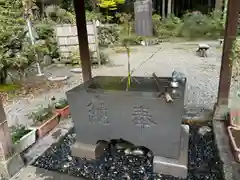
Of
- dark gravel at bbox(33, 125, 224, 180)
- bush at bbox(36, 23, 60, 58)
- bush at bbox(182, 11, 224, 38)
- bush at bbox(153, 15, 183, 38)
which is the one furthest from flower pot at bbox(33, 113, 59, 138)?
bush at bbox(182, 11, 224, 38)

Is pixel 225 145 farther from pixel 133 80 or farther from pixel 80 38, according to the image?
pixel 80 38

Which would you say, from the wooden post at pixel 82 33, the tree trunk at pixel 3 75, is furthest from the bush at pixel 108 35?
the wooden post at pixel 82 33

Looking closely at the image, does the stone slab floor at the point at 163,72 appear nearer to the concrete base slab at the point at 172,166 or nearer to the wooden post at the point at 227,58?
the wooden post at the point at 227,58

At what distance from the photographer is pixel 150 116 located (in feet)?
5.55

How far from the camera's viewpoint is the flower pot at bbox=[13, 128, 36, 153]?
2029 mm

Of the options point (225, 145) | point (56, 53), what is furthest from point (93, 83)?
point (56, 53)

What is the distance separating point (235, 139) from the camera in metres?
1.97

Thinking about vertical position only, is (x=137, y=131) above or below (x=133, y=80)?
below

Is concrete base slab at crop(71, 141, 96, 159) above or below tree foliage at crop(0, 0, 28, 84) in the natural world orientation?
below

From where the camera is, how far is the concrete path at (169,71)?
10.5 feet

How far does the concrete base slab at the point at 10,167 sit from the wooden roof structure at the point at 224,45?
→ 1.18 m

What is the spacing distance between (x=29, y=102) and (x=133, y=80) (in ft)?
7.09

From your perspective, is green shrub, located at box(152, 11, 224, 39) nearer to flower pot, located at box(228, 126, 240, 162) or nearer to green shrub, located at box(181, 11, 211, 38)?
green shrub, located at box(181, 11, 211, 38)

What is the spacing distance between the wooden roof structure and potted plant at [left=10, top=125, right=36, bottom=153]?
883mm
